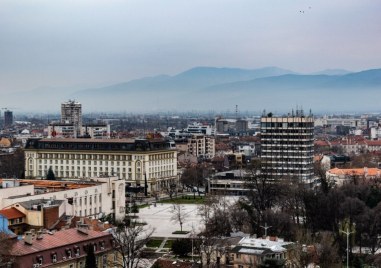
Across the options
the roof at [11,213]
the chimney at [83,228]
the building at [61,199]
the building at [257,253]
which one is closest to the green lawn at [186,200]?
the building at [61,199]

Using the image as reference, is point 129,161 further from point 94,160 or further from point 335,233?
point 335,233

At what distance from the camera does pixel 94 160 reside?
71062mm

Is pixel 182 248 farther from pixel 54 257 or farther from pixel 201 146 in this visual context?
pixel 201 146

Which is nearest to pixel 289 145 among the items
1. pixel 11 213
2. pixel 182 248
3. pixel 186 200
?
pixel 186 200

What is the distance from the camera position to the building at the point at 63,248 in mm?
25641

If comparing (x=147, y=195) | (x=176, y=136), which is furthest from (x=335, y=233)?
(x=176, y=136)

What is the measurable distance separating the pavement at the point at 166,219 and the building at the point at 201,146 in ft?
140

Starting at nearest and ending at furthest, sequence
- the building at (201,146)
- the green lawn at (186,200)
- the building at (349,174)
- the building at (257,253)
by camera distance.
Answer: the building at (257,253)
the green lawn at (186,200)
the building at (349,174)
the building at (201,146)

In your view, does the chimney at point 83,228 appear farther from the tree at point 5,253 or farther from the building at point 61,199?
the building at point 61,199

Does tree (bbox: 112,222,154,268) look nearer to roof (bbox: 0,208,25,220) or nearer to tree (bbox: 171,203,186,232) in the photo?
roof (bbox: 0,208,25,220)

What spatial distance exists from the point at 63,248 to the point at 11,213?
8600 millimetres

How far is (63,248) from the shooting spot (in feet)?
89.4

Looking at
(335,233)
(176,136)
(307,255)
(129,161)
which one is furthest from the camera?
(176,136)

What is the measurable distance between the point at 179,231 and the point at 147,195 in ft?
73.8
